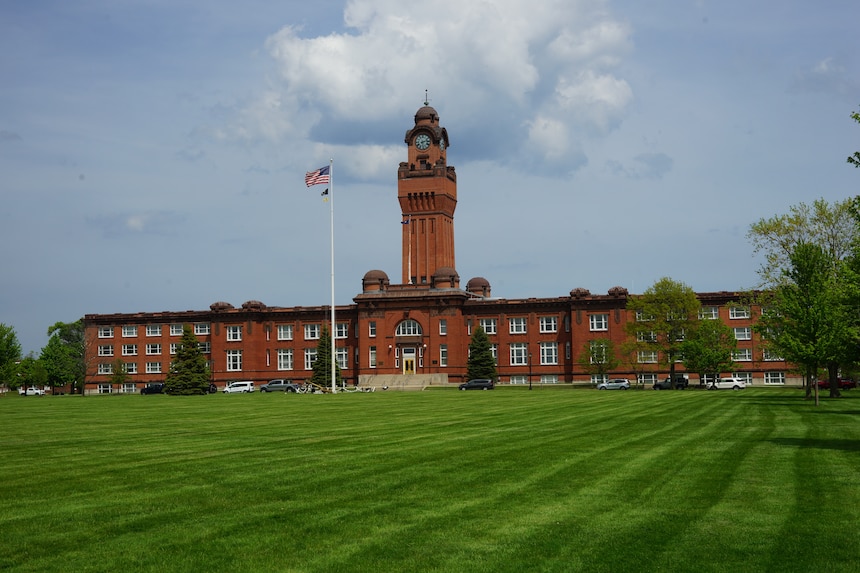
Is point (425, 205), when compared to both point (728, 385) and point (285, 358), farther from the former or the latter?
point (728, 385)

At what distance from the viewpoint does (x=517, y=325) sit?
11494cm

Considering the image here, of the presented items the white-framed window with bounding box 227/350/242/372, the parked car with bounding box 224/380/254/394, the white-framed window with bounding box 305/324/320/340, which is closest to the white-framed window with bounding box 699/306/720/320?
the white-framed window with bounding box 305/324/320/340

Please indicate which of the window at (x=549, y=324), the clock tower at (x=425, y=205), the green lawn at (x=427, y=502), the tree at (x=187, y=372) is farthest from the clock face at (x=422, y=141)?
the green lawn at (x=427, y=502)

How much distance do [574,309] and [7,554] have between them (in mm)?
102045

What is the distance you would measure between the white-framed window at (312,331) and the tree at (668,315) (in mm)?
42155

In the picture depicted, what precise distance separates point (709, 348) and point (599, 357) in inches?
537

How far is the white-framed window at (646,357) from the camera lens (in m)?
102

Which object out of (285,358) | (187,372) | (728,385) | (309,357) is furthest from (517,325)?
(187,372)

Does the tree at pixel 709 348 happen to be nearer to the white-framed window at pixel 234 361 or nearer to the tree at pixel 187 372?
the tree at pixel 187 372

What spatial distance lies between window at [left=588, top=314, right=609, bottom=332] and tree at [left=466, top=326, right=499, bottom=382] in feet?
42.4

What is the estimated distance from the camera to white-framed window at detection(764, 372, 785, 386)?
107 m

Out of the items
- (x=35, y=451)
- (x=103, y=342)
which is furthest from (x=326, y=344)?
(x=35, y=451)

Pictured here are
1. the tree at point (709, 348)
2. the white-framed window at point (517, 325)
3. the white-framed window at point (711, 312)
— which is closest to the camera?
the tree at point (709, 348)

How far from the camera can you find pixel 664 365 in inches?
4149
